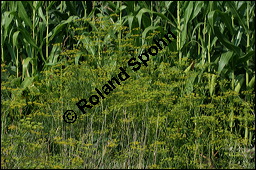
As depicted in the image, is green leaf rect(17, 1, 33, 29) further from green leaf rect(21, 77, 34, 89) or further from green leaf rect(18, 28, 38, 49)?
green leaf rect(21, 77, 34, 89)

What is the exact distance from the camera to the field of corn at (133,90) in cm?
435

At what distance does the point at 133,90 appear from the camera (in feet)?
15.4

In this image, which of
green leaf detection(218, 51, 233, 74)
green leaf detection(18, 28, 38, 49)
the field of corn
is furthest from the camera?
green leaf detection(18, 28, 38, 49)

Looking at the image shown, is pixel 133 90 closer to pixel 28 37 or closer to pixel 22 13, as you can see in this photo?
pixel 28 37

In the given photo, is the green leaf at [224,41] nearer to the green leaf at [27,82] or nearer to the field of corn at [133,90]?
the field of corn at [133,90]

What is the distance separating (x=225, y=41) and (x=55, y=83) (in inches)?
88.3

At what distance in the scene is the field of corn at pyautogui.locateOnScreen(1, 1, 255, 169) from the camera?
435cm

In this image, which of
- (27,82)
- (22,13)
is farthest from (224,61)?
(22,13)

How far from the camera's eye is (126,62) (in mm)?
5277

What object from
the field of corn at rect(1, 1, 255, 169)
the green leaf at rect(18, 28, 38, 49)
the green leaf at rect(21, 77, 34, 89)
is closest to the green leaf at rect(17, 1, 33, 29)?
the field of corn at rect(1, 1, 255, 169)

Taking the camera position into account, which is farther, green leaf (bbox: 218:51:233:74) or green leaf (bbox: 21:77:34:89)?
green leaf (bbox: 21:77:34:89)

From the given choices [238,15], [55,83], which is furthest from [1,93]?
[238,15]

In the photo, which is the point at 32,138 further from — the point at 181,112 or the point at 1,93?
the point at 181,112

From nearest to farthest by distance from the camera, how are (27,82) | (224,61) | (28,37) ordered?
(224,61) → (27,82) → (28,37)
